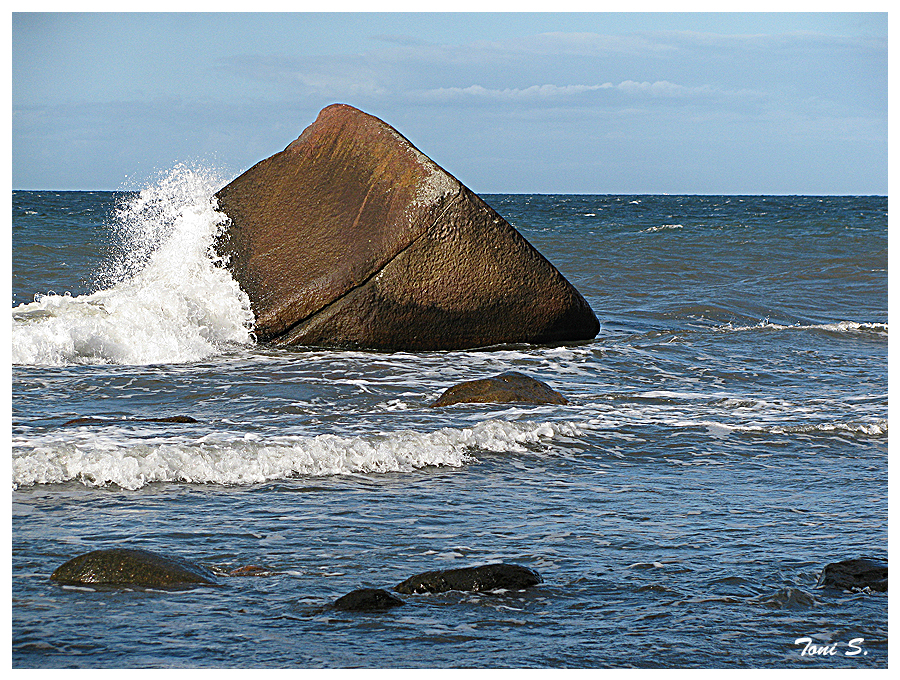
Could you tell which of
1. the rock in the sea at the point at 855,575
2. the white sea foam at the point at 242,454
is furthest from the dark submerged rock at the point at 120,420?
the rock in the sea at the point at 855,575

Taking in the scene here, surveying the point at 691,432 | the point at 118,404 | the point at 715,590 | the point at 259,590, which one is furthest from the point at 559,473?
the point at 118,404

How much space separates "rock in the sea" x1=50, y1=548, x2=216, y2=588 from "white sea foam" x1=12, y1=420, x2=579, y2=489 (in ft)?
3.55

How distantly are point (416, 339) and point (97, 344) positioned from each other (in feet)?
8.01

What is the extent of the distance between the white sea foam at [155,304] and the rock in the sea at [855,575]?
5496mm

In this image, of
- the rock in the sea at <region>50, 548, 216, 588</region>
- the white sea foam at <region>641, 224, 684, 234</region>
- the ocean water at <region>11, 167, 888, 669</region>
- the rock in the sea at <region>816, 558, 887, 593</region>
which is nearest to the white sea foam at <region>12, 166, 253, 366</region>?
the ocean water at <region>11, 167, 888, 669</region>

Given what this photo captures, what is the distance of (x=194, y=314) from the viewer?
839cm

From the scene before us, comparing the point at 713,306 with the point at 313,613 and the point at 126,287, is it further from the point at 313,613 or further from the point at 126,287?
the point at 313,613

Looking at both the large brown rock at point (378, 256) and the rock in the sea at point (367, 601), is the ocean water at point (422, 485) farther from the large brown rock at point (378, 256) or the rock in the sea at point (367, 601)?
the large brown rock at point (378, 256)

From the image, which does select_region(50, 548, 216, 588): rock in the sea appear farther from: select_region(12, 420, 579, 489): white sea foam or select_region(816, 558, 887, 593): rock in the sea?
select_region(816, 558, 887, 593): rock in the sea

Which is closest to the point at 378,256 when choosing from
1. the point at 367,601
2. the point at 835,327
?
the point at 835,327

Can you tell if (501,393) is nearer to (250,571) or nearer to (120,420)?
(120,420)

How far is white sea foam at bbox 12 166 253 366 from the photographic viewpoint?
7781mm

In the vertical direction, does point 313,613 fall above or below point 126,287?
below

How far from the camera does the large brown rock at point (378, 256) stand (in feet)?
26.8
